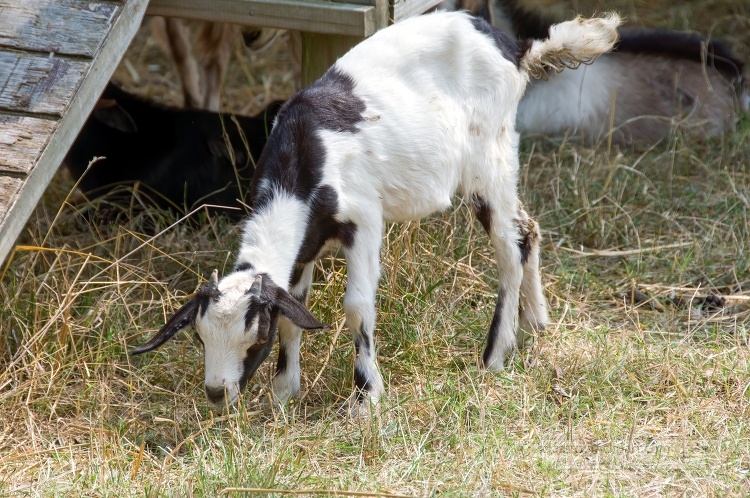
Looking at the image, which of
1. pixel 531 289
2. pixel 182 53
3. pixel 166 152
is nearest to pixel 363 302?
pixel 531 289

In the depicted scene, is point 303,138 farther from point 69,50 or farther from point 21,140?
point 69,50

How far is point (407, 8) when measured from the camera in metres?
4.74

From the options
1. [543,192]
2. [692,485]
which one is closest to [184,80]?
[543,192]

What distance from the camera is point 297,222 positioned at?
11.9 ft

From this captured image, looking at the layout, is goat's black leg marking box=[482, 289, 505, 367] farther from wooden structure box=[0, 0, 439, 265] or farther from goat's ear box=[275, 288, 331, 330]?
wooden structure box=[0, 0, 439, 265]

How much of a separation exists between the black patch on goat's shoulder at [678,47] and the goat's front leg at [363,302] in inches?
153

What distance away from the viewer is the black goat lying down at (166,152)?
5898mm

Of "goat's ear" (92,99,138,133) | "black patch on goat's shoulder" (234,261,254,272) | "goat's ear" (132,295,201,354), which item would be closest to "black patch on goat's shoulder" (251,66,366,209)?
"black patch on goat's shoulder" (234,261,254,272)

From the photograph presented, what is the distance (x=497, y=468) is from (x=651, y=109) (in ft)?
14.0

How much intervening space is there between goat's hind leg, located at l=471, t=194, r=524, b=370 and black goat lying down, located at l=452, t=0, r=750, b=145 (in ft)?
8.70

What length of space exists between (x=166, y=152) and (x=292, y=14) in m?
1.78

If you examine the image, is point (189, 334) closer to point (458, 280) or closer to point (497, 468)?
point (458, 280)

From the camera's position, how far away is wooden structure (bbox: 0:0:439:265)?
386 cm

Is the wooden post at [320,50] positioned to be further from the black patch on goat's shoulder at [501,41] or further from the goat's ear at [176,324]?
the goat's ear at [176,324]
